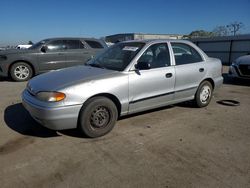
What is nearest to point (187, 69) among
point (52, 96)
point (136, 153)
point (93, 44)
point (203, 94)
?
point (203, 94)

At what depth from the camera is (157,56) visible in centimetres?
459

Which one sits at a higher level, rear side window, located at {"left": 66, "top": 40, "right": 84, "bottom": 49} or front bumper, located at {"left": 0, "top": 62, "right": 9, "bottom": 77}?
rear side window, located at {"left": 66, "top": 40, "right": 84, "bottom": 49}

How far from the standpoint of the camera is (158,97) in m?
4.50

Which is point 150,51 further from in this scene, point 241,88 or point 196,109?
point 241,88

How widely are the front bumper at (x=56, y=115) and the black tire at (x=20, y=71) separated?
5977 mm

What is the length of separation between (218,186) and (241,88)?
20.3 feet

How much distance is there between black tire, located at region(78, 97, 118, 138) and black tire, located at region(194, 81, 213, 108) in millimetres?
2224

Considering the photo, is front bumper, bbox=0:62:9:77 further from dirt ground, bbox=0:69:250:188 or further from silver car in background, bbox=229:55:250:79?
silver car in background, bbox=229:55:250:79

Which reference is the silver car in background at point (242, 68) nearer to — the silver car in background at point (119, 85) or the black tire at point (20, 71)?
the silver car in background at point (119, 85)

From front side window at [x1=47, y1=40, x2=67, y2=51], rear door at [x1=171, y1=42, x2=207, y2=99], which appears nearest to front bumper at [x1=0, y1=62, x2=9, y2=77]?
front side window at [x1=47, y1=40, x2=67, y2=51]

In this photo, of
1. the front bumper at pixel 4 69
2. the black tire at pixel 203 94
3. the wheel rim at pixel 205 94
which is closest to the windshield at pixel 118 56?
the black tire at pixel 203 94

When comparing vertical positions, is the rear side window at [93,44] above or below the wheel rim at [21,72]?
above

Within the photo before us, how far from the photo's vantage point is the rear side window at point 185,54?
4831mm

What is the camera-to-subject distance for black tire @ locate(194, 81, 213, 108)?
5279 millimetres
